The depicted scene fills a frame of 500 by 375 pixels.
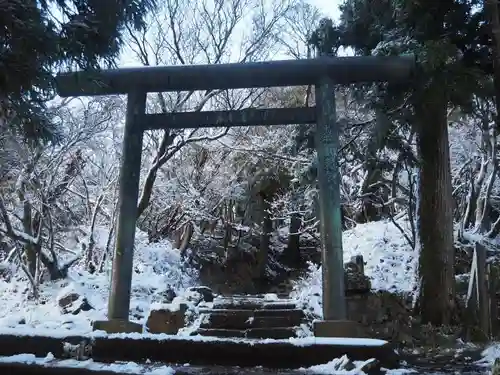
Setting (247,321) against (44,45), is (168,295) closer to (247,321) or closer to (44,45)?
(247,321)

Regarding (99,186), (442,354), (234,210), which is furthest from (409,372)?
(234,210)

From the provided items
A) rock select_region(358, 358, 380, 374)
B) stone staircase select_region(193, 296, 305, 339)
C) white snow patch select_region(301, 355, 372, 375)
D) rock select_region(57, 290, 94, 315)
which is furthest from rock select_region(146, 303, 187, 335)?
rock select_region(358, 358, 380, 374)

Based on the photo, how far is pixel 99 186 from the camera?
44.2 ft

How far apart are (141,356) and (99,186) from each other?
29.0 feet

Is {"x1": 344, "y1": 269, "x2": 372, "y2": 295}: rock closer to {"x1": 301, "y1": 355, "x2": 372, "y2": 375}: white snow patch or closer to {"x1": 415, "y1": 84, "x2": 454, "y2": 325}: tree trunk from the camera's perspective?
{"x1": 415, "y1": 84, "x2": 454, "y2": 325}: tree trunk

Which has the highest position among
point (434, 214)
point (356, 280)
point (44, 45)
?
point (44, 45)

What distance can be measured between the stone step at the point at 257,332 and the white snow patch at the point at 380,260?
1370mm

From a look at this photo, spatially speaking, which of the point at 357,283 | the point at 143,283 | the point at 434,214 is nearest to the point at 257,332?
the point at 357,283

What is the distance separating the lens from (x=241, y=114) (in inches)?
296

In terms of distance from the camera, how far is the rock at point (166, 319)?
8.52 meters

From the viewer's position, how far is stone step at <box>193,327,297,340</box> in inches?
319

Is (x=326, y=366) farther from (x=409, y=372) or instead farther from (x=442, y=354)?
(x=442, y=354)

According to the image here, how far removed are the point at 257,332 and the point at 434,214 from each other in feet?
12.1

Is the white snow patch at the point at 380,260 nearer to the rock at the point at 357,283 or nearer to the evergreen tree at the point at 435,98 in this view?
the rock at the point at 357,283
